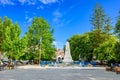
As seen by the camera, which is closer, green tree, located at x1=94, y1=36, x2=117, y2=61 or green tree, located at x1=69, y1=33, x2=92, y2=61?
green tree, located at x1=94, y1=36, x2=117, y2=61

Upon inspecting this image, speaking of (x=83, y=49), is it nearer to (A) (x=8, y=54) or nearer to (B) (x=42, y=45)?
(B) (x=42, y=45)

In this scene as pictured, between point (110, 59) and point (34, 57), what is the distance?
2013cm

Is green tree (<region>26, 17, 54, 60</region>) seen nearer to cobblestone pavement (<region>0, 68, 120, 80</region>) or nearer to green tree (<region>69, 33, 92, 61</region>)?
green tree (<region>69, 33, 92, 61</region>)

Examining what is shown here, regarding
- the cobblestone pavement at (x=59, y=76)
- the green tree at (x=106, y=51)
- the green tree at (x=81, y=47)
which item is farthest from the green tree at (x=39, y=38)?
the cobblestone pavement at (x=59, y=76)

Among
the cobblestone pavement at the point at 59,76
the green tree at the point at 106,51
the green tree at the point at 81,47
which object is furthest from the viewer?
the green tree at the point at 81,47

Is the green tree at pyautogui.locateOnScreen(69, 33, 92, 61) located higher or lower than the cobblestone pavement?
higher

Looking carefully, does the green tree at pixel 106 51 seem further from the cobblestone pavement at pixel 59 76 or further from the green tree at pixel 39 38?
the cobblestone pavement at pixel 59 76

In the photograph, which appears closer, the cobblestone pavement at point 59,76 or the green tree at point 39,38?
the cobblestone pavement at point 59,76

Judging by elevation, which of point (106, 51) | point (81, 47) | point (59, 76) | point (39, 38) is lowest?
point (59, 76)

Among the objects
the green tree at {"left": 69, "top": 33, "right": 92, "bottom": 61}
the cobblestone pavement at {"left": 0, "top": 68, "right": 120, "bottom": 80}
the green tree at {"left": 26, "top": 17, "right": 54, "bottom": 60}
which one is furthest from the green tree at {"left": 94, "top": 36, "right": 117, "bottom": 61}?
the cobblestone pavement at {"left": 0, "top": 68, "right": 120, "bottom": 80}

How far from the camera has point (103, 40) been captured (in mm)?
80938

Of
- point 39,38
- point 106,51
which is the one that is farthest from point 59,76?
point 39,38

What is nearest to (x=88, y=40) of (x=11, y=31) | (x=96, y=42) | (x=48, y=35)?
(x=96, y=42)

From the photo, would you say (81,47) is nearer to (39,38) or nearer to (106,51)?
(39,38)
